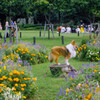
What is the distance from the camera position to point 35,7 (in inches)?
1300

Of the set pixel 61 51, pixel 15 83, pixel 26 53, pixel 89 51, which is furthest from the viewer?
pixel 89 51

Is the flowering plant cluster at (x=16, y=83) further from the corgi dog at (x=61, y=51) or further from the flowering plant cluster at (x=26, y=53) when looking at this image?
the flowering plant cluster at (x=26, y=53)

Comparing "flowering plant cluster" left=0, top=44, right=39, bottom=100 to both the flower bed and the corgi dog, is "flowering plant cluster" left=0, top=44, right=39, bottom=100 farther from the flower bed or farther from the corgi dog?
the corgi dog

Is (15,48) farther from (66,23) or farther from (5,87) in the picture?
(66,23)

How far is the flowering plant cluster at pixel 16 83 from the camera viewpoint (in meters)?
6.51

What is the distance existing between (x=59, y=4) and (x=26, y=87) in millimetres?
25771

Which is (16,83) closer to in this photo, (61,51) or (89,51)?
(61,51)

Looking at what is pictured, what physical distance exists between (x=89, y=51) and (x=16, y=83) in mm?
8077

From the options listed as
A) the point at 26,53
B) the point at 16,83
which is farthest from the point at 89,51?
the point at 16,83

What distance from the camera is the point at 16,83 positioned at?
7.11m

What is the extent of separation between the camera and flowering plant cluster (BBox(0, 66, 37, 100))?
6506 millimetres

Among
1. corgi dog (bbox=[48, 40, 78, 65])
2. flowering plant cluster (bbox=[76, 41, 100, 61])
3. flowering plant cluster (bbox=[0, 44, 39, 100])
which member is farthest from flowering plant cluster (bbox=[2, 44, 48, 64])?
flowering plant cluster (bbox=[0, 44, 39, 100])

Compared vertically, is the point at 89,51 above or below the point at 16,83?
below

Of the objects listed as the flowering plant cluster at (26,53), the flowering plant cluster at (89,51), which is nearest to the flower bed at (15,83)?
the flowering plant cluster at (26,53)
